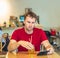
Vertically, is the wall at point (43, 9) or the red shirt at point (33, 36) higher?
the wall at point (43, 9)

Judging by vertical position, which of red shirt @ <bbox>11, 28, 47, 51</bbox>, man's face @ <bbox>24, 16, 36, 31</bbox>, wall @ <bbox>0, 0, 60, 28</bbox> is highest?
wall @ <bbox>0, 0, 60, 28</bbox>

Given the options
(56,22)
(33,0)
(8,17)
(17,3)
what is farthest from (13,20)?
(56,22)

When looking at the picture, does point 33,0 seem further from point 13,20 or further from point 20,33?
point 20,33

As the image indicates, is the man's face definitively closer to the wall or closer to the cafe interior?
the cafe interior

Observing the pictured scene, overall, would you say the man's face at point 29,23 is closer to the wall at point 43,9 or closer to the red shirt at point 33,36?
the red shirt at point 33,36

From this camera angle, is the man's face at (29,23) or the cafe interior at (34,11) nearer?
the man's face at (29,23)

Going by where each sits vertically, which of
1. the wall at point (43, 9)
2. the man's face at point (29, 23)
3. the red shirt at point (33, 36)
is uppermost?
the wall at point (43, 9)

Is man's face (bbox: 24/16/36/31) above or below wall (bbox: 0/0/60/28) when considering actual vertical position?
below

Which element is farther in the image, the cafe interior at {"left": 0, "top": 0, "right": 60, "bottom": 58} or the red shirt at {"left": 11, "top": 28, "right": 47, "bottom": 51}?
the cafe interior at {"left": 0, "top": 0, "right": 60, "bottom": 58}

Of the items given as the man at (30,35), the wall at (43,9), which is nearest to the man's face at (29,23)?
the man at (30,35)

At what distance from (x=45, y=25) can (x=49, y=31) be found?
9.7 inches

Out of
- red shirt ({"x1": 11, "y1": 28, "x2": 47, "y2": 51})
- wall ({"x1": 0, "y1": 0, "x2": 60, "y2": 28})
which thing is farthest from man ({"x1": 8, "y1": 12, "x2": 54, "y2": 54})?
wall ({"x1": 0, "y1": 0, "x2": 60, "y2": 28})

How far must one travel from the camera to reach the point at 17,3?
5.95 meters

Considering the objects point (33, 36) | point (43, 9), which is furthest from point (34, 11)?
point (33, 36)
